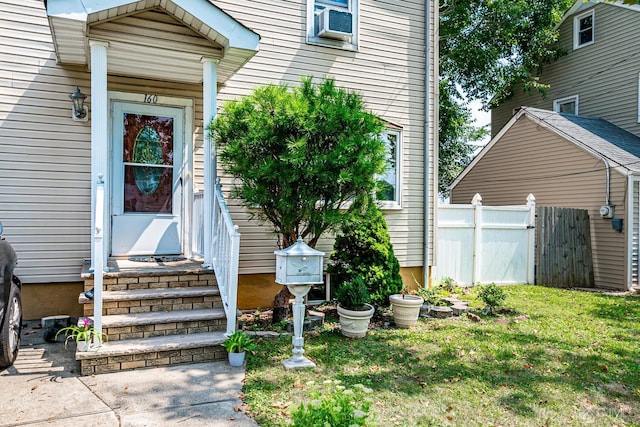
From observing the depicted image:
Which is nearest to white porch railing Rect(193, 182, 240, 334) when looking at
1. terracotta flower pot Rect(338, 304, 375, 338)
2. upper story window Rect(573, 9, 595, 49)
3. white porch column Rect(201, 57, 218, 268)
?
white porch column Rect(201, 57, 218, 268)

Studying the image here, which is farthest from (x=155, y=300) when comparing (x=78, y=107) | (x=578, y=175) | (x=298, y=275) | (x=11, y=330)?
(x=578, y=175)

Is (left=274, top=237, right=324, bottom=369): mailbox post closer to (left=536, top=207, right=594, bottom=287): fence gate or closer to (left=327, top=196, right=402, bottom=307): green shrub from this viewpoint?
(left=327, top=196, right=402, bottom=307): green shrub

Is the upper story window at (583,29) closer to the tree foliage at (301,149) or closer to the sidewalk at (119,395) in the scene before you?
the tree foliage at (301,149)

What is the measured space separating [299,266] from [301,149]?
1.20m

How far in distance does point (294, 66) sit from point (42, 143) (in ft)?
11.8

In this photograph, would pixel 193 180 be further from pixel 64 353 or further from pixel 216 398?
pixel 216 398

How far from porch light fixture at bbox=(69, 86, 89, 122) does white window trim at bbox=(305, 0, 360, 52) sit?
3354 millimetres

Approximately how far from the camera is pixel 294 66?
686 centimetres

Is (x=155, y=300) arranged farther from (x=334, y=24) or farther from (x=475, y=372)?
(x=334, y=24)

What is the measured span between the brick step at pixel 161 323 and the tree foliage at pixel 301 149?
4.24 feet

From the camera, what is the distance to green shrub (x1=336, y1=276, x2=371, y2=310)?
17.0ft

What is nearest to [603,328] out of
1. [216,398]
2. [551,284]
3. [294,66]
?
[551,284]

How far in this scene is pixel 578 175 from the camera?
1027 cm

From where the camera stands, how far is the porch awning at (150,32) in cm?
423
